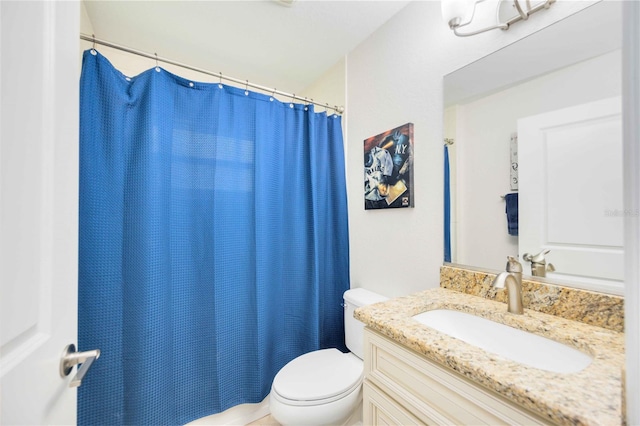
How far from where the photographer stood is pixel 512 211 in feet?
3.27

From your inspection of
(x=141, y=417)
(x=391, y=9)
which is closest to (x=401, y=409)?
(x=141, y=417)

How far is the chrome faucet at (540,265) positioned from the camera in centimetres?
89

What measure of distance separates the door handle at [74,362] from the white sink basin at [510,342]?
3.10 feet

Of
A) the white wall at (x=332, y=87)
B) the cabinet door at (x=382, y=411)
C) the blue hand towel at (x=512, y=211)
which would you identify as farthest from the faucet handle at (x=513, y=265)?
the white wall at (x=332, y=87)

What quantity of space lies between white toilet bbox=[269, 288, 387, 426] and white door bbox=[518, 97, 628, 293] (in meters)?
0.84

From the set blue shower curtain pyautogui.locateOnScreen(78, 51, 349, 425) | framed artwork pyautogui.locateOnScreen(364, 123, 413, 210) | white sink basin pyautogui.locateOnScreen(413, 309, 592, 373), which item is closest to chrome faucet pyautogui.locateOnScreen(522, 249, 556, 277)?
white sink basin pyautogui.locateOnScreen(413, 309, 592, 373)

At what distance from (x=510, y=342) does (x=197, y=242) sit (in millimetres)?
1428

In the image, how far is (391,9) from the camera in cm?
138

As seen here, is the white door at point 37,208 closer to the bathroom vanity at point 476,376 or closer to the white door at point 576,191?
the bathroom vanity at point 476,376

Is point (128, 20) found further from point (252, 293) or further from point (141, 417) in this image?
point (141, 417)

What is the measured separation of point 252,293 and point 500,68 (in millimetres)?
1628

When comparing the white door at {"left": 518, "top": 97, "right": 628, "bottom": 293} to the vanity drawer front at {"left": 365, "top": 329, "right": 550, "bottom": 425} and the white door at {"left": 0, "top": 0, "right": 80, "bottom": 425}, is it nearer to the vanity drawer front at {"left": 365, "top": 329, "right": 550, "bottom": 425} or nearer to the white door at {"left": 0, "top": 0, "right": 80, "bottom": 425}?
the vanity drawer front at {"left": 365, "top": 329, "right": 550, "bottom": 425}

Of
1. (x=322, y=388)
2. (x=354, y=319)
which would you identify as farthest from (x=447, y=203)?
(x=322, y=388)

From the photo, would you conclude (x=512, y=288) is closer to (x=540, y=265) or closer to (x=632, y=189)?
(x=540, y=265)
